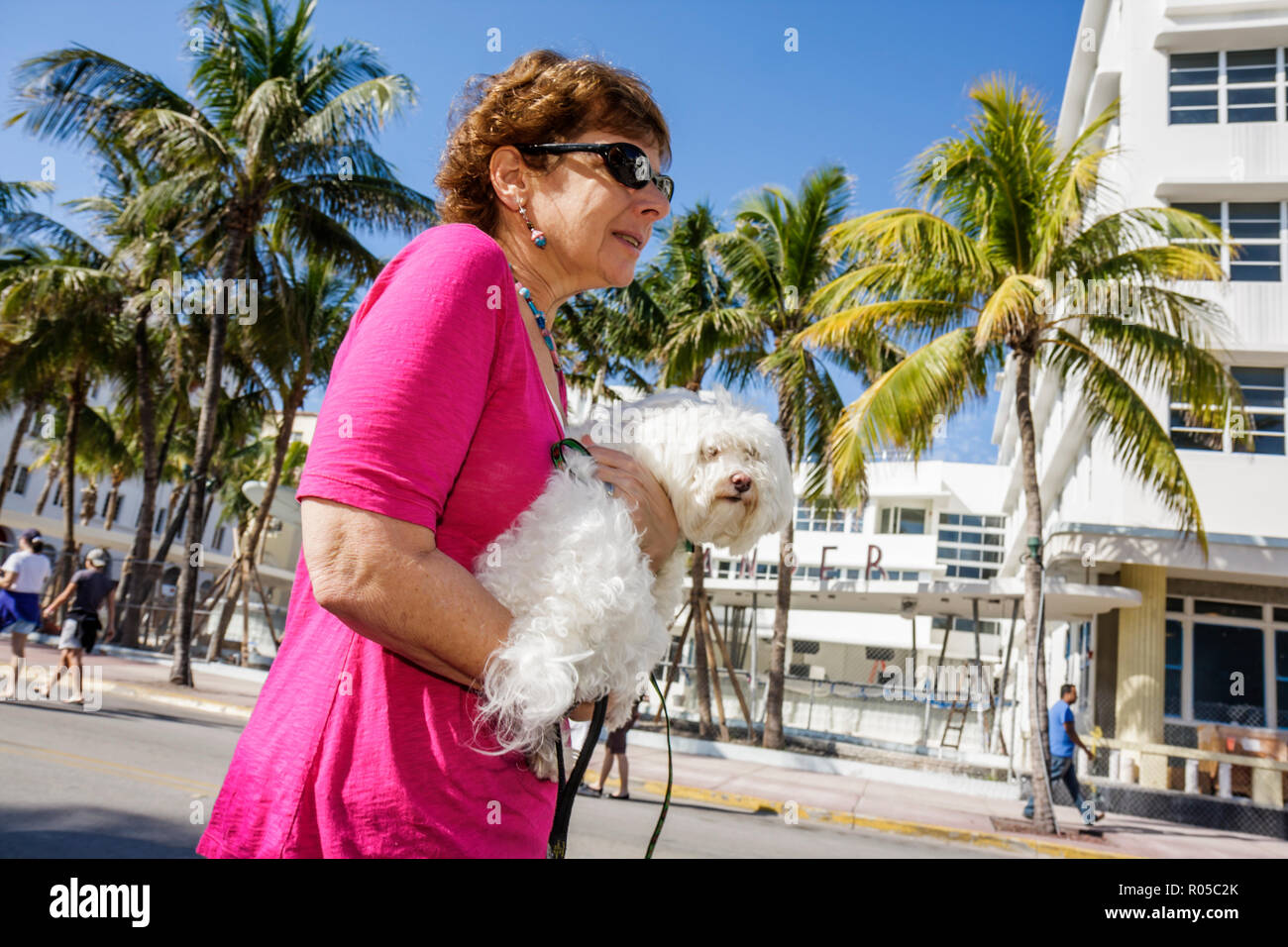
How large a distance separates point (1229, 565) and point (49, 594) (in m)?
29.9

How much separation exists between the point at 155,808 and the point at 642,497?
7322mm

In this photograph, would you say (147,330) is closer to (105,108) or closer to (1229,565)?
(105,108)

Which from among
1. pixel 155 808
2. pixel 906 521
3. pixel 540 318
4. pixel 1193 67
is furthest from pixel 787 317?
pixel 906 521

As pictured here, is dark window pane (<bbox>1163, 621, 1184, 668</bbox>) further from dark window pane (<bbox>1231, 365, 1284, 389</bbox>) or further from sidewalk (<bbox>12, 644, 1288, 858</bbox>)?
dark window pane (<bbox>1231, 365, 1284, 389</bbox>)

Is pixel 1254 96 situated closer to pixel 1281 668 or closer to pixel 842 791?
pixel 1281 668

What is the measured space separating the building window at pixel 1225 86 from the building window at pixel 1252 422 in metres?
6.09

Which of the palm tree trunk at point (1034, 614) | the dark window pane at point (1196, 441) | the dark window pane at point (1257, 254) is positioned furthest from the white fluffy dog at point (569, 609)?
the dark window pane at point (1257, 254)

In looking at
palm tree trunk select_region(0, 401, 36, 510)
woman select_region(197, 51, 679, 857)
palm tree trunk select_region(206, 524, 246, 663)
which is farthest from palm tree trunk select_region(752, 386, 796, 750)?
palm tree trunk select_region(0, 401, 36, 510)

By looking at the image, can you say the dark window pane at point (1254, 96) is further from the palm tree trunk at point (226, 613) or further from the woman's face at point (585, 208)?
the palm tree trunk at point (226, 613)

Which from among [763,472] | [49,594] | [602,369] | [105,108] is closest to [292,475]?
[49,594]

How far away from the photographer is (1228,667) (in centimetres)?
1792

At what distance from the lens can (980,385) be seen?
557 inches

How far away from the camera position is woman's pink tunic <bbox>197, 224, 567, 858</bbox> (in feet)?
3.33

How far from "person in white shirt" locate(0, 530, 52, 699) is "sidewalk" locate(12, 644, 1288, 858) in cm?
240
